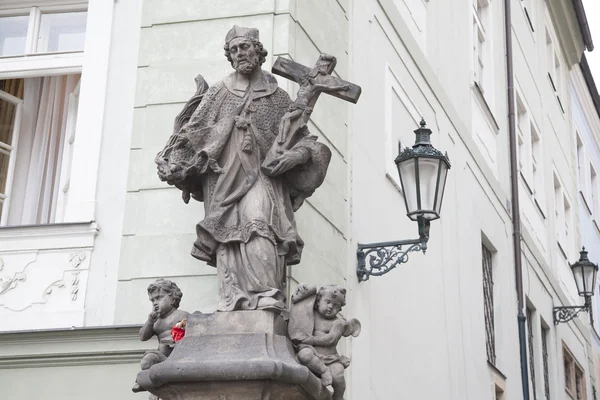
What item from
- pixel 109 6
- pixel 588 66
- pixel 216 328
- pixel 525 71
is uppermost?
pixel 588 66

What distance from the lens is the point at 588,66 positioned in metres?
26.9

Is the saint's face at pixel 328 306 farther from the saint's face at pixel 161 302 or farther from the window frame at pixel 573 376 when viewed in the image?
the window frame at pixel 573 376

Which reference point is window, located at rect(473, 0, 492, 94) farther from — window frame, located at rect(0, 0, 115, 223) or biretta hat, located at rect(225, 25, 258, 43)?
biretta hat, located at rect(225, 25, 258, 43)

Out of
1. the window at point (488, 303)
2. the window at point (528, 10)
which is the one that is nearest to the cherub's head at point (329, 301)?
the window at point (488, 303)

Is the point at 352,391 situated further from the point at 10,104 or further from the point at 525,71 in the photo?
the point at 525,71

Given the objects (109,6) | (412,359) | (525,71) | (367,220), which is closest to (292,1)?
(109,6)

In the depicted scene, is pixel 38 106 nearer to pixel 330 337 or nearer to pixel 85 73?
pixel 85 73

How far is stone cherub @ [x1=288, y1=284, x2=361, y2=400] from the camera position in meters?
6.45

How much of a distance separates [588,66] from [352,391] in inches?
772

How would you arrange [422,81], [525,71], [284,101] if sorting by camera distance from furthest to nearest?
[525,71] → [422,81] → [284,101]

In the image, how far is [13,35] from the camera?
935 cm

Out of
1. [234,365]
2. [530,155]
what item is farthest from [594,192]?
[234,365]

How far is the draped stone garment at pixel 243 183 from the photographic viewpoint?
654 cm

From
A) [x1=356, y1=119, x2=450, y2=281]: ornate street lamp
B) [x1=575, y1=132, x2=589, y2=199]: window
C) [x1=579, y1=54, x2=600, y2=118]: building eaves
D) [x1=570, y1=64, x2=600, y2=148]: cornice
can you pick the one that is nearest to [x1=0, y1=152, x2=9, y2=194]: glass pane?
[x1=356, y1=119, x2=450, y2=281]: ornate street lamp
